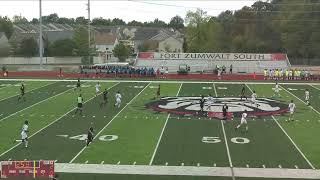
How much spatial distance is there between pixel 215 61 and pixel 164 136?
43.1 m

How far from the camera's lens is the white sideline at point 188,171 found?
19078 mm

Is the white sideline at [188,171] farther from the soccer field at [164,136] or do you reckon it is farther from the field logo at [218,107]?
the field logo at [218,107]

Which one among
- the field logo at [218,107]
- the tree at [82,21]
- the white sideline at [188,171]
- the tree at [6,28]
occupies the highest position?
the tree at [82,21]

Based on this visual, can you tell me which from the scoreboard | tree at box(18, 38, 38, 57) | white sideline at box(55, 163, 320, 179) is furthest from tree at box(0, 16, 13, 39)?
the scoreboard

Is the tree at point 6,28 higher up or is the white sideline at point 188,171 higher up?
the tree at point 6,28

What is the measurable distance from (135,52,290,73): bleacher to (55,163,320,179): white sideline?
154 ft

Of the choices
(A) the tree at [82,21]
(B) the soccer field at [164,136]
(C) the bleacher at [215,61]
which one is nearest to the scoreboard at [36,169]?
(B) the soccer field at [164,136]

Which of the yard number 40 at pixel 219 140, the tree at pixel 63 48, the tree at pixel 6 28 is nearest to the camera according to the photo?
the yard number 40 at pixel 219 140

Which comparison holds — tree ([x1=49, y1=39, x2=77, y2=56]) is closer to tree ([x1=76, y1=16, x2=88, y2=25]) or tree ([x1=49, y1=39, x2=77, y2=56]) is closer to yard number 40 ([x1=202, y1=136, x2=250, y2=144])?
tree ([x1=76, y1=16, x2=88, y2=25])

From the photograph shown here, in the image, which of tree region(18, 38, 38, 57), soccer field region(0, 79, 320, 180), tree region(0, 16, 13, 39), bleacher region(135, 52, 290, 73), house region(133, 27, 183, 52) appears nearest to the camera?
soccer field region(0, 79, 320, 180)

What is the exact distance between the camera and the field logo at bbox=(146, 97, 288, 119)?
106 ft

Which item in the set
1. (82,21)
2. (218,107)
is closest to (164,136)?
(218,107)

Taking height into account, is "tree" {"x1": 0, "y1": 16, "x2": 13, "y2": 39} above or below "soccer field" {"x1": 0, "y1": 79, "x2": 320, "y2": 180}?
above

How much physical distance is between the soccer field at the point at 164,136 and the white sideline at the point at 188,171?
34 millimetres
